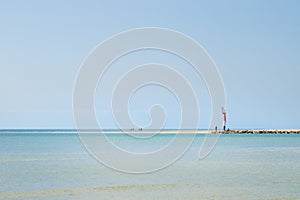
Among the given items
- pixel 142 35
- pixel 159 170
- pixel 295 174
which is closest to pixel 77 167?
pixel 159 170

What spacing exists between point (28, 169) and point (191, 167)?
398 inches

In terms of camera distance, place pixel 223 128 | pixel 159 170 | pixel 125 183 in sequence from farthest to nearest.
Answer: pixel 223 128, pixel 159 170, pixel 125 183

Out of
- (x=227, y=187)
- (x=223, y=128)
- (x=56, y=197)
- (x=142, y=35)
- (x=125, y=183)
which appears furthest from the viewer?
(x=223, y=128)

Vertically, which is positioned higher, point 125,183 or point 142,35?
point 142,35

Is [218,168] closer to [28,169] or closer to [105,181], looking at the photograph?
[105,181]

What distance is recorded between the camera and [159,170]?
98.6ft

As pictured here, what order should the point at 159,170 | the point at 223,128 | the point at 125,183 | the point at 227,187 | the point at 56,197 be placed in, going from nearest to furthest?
1. the point at 56,197
2. the point at 227,187
3. the point at 125,183
4. the point at 159,170
5. the point at 223,128

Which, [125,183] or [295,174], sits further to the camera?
[295,174]

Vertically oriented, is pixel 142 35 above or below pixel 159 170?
above

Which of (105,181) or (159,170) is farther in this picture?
(159,170)

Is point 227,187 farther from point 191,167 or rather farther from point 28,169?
point 28,169

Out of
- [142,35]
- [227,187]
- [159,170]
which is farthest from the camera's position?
[159,170]

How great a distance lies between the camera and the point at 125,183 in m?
24.0

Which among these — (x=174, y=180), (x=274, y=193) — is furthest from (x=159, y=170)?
(x=274, y=193)
